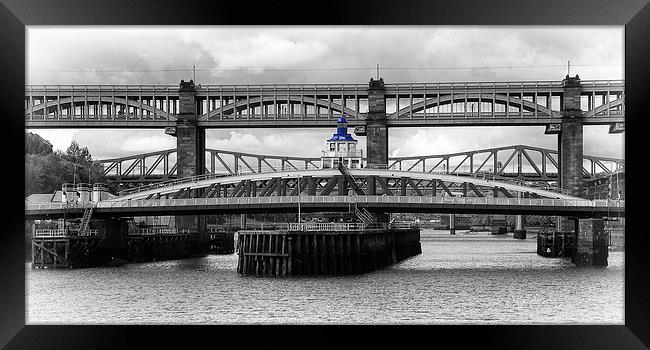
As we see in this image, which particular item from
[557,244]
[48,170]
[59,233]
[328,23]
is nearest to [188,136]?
[48,170]

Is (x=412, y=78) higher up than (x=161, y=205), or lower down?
higher up

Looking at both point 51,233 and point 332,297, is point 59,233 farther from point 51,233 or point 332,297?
point 332,297

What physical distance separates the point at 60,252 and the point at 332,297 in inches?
700

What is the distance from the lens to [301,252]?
3481cm

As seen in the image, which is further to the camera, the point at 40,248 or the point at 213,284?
the point at 40,248

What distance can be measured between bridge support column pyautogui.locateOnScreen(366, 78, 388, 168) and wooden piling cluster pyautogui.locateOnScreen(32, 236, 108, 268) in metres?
18.2

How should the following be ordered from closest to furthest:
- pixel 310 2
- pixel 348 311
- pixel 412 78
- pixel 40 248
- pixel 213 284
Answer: pixel 310 2 < pixel 348 311 < pixel 213 284 < pixel 40 248 < pixel 412 78

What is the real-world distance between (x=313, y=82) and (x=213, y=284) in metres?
25.4

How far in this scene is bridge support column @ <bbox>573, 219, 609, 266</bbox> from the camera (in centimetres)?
4087

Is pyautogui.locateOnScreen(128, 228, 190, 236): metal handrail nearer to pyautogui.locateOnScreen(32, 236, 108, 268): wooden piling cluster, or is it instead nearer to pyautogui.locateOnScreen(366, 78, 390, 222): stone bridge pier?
pyautogui.locateOnScreen(32, 236, 108, 268): wooden piling cluster

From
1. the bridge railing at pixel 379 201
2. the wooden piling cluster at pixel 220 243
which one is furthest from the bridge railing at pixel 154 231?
the bridge railing at pixel 379 201

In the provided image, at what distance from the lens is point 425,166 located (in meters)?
105
